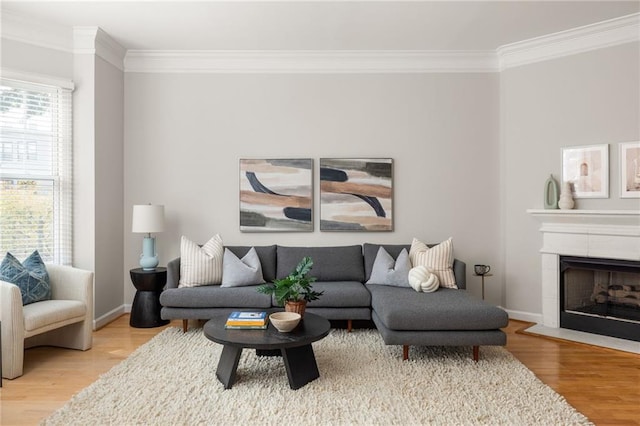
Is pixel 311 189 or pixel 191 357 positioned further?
pixel 311 189

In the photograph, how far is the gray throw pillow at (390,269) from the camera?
172 inches

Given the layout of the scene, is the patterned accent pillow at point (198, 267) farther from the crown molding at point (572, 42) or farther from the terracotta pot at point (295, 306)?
the crown molding at point (572, 42)

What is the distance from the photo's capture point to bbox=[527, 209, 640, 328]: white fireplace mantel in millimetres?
4082

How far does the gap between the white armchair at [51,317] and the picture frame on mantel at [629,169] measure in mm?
4960

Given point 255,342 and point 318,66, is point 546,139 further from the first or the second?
point 255,342

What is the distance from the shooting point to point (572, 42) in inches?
178

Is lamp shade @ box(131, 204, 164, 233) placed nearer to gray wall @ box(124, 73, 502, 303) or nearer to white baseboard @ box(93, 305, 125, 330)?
gray wall @ box(124, 73, 502, 303)

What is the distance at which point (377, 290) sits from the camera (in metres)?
4.21

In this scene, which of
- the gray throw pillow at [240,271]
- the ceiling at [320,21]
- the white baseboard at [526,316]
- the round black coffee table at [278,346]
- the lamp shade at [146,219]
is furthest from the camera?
the white baseboard at [526,316]

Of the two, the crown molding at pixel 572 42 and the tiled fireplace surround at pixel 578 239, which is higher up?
the crown molding at pixel 572 42

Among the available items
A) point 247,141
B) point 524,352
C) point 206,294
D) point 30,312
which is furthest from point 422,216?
point 30,312

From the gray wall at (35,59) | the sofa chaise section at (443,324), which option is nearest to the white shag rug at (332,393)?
the sofa chaise section at (443,324)

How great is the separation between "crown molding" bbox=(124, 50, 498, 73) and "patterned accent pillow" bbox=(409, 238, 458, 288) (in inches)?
83.7

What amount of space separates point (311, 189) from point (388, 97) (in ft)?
4.60
